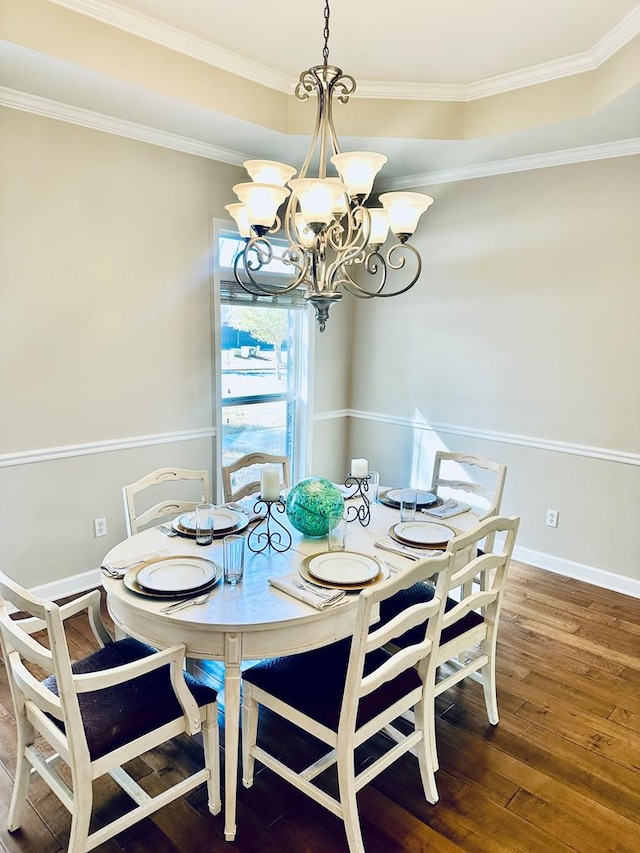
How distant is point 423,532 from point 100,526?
2.06 metres

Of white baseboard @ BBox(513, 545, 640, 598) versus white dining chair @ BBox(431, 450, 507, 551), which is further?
white baseboard @ BBox(513, 545, 640, 598)

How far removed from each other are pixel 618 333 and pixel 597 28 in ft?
5.30

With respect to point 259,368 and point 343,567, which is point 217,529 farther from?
point 259,368

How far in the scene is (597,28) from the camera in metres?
2.47

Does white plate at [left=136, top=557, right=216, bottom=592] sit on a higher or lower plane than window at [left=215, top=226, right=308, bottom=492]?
lower

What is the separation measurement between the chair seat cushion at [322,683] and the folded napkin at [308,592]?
0.87 feet

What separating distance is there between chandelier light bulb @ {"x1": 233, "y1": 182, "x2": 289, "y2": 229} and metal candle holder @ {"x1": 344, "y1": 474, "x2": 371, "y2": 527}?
1220 mm

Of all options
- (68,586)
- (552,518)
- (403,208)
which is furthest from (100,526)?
(552,518)

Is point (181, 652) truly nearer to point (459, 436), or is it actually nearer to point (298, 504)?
point (298, 504)

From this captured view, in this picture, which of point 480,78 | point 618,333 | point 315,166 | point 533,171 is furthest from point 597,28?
point 315,166

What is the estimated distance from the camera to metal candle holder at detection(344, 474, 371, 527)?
2440 millimetres

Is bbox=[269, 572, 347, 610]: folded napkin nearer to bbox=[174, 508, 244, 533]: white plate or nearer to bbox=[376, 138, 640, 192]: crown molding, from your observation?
bbox=[174, 508, 244, 533]: white plate

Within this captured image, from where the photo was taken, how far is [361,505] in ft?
8.44

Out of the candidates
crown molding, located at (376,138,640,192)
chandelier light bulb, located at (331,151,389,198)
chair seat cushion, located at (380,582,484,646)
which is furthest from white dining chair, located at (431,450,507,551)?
crown molding, located at (376,138,640,192)
